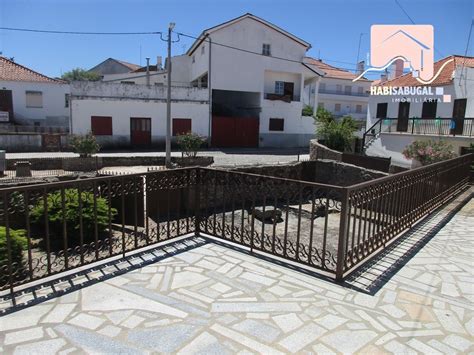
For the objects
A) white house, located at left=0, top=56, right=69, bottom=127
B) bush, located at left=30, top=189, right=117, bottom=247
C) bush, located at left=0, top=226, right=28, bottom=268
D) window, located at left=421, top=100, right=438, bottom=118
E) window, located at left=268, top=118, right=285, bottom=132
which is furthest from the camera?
window, located at left=268, top=118, right=285, bottom=132

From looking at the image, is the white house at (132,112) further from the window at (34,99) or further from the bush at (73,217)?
the bush at (73,217)

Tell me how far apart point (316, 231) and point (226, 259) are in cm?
527

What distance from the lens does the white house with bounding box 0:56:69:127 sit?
30.0 m

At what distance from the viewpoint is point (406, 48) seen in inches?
925

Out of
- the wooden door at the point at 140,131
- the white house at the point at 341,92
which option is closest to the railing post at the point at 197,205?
the wooden door at the point at 140,131

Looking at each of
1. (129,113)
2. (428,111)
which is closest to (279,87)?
(428,111)

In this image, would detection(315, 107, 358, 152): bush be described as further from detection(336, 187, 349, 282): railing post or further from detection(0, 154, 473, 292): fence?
detection(336, 187, 349, 282): railing post

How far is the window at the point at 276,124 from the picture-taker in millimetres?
30641

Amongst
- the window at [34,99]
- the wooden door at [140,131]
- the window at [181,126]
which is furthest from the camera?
the window at [34,99]

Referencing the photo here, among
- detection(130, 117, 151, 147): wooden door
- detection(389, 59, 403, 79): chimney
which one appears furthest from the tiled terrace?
detection(389, 59, 403, 79): chimney

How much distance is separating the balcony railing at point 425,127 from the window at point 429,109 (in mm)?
3809

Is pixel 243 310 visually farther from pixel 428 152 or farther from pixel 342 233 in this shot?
pixel 428 152

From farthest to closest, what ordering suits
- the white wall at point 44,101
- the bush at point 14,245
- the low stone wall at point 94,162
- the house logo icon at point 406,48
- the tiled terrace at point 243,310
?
the white wall at point 44,101 < the house logo icon at point 406,48 < the low stone wall at point 94,162 < the bush at point 14,245 < the tiled terrace at point 243,310

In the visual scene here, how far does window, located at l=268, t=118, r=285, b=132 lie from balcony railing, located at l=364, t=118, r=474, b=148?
943 centimetres
